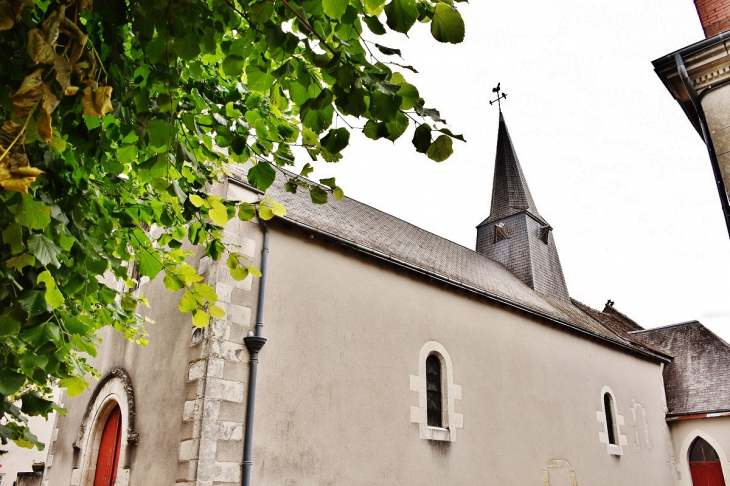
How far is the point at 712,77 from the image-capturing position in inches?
261

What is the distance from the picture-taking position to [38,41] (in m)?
1.63

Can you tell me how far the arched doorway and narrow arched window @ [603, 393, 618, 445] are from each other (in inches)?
141

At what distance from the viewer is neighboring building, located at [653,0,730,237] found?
6391 mm

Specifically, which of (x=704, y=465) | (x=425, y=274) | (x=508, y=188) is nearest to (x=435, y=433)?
(x=425, y=274)

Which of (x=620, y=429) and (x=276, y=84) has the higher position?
(x=276, y=84)

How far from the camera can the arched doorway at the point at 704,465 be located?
46.3 ft

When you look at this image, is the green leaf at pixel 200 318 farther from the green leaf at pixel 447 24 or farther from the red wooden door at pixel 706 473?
the red wooden door at pixel 706 473

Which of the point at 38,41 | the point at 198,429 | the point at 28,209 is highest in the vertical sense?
the point at 38,41

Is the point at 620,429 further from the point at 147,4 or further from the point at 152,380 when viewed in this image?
the point at 147,4

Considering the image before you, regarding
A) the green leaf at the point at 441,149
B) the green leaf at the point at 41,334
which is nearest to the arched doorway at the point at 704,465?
the green leaf at the point at 441,149

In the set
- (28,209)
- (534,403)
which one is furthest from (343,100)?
(534,403)

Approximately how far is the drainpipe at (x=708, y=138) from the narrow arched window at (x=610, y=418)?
7689 mm

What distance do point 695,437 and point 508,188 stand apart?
9012 millimetres

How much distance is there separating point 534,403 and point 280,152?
9153 mm
